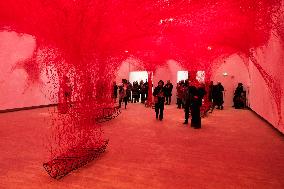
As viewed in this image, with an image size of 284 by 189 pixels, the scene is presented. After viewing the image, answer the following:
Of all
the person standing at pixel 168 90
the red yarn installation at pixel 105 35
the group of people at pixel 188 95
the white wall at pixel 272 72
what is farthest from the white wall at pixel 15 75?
the white wall at pixel 272 72

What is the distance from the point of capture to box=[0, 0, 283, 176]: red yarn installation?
17.3ft

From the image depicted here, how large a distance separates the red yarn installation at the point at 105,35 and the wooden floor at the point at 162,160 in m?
0.67

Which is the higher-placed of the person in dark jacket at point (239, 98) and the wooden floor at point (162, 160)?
the person in dark jacket at point (239, 98)

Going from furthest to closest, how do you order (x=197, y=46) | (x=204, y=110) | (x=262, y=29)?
(x=197, y=46)
(x=204, y=110)
(x=262, y=29)

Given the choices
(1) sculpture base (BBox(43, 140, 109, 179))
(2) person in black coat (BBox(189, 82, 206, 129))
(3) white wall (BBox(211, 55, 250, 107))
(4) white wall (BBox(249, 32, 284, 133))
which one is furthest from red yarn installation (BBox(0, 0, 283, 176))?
(2) person in black coat (BBox(189, 82, 206, 129))

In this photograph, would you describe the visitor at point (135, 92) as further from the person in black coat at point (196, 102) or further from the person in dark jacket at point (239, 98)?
the person in black coat at point (196, 102)

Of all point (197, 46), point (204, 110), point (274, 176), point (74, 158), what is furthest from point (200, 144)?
point (197, 46)

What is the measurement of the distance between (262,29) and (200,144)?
19.2ft

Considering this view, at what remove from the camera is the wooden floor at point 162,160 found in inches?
188

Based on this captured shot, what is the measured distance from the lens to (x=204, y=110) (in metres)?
14.3

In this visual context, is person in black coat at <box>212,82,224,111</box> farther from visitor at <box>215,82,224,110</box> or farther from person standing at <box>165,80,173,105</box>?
person standing at <box>165,80,173,105</box>

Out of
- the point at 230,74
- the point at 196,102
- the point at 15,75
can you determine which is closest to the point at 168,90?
the point at 230,74

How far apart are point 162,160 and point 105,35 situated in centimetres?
356

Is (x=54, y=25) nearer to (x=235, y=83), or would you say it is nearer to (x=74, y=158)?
(x=74, y=158)
